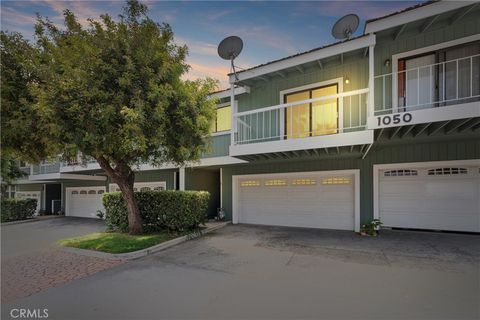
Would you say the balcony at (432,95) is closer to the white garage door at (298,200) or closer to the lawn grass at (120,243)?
the white garage door at (298,200)

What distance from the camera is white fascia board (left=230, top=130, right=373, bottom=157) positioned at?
6837 mm

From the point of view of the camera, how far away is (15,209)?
15.7 metres

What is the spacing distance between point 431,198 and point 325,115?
428cm

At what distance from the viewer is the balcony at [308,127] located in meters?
7.32

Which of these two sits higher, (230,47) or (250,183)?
(230,47)

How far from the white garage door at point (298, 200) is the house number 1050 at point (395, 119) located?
10.6ft

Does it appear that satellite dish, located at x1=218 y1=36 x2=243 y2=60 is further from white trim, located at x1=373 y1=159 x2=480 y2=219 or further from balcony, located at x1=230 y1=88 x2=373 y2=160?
white trim, located at x1=373 y1=159 x2=480 y2=219

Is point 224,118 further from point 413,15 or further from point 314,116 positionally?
point 413,15

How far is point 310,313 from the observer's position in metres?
3.51

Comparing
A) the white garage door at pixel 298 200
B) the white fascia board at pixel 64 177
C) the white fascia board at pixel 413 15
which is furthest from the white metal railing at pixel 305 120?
the white fascia board at pixel 64 177

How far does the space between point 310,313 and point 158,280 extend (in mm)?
2882

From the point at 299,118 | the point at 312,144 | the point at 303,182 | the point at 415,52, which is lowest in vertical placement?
the point at 303,182

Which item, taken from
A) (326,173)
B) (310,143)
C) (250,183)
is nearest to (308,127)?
(326,173)

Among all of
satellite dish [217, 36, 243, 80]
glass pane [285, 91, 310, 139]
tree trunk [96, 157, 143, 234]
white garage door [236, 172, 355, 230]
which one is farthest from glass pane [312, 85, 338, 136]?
tree trunk [96, 157, 143, 234]
